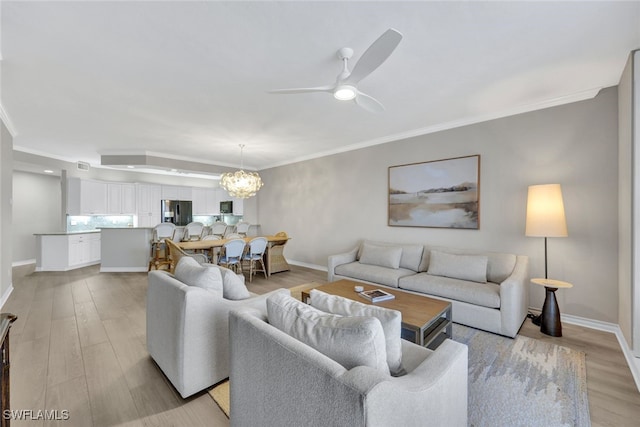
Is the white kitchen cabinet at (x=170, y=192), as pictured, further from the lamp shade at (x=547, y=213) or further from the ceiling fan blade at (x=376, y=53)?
the lamp shade at (x=547, y=213)

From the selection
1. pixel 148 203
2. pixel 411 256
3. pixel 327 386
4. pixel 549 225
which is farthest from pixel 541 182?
pixel 148 203

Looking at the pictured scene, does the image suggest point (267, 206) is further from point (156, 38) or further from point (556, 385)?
point (556, 385)

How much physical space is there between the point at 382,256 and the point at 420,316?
1958 millimetres

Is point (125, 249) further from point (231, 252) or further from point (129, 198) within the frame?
point (231, 252)

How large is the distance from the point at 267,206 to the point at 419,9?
6273mm

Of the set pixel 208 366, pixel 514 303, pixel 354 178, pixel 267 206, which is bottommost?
pixel 208 366

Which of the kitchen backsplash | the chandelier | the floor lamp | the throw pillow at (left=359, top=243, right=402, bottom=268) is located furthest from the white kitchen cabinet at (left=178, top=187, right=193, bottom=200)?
the floor lamp

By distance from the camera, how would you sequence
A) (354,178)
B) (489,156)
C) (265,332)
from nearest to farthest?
(265,332)
(489,156)
(354,178)

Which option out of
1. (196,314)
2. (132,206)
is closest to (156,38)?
(196,314)

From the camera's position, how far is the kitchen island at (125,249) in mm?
5824

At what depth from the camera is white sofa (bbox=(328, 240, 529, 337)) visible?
111 inches

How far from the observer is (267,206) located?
7.56 m

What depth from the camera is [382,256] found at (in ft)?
13.9

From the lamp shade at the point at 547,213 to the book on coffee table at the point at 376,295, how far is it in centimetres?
180
